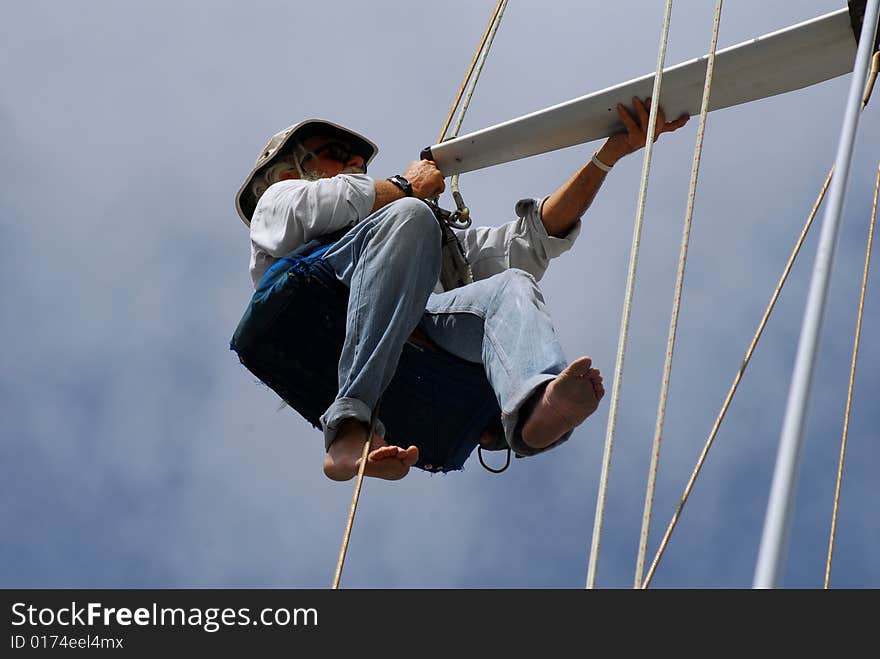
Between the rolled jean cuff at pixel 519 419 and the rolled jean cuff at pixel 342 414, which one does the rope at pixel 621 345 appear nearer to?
the rolled jean cuff at pixel 519 419

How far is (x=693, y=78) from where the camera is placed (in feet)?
16.1

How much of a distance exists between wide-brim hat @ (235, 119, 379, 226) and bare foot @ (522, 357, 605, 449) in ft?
6.40

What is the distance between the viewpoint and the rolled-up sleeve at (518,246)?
5473 millimetres

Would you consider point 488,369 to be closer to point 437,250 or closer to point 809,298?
point 437,250

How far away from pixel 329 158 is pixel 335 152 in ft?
0.15

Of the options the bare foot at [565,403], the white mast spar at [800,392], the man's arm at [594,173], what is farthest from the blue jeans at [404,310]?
the white mast spar at [800,392]

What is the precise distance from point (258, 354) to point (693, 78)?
5.62 ft

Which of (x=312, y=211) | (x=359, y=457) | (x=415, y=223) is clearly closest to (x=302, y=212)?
(x=312, y=211)

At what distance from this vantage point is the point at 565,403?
4016 millimetres

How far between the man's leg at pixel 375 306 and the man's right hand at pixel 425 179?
51 centimetres

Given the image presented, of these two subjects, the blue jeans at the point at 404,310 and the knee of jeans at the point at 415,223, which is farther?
the knee of jeans at the point at 415,223

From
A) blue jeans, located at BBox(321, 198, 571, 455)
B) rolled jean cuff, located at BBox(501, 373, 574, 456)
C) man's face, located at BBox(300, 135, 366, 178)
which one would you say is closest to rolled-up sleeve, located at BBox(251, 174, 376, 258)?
blue jeans, located at BBox(321, 198, 571, 455)

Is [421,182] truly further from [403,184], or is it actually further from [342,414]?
[342,414]
